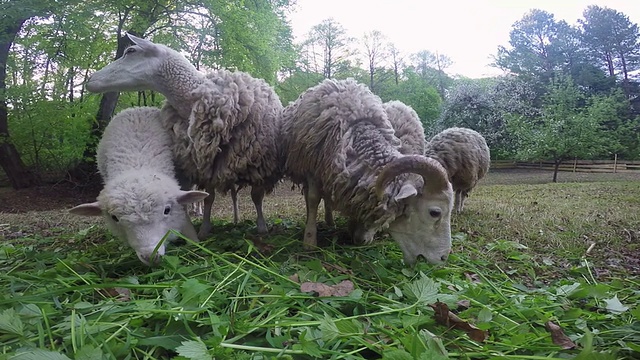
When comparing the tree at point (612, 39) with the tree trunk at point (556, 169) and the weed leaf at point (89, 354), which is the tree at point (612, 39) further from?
the weed leaf at point (89, 354)

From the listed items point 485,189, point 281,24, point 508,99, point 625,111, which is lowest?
point 485,189

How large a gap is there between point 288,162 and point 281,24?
7839mm

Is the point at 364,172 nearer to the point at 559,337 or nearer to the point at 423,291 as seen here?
the point at 423,291

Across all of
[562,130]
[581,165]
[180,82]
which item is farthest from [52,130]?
[581,165]

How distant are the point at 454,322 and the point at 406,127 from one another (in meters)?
2.32

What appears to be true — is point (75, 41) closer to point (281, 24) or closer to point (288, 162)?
point (281, 24)

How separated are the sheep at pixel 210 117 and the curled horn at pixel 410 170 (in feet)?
3.93

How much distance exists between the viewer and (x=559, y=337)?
139 centimetres

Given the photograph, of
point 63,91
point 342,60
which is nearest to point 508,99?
point 342,60

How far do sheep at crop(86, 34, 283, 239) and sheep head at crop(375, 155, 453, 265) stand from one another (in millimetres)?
1243

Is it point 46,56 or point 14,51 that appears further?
point 46,56

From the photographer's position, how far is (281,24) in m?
9.82

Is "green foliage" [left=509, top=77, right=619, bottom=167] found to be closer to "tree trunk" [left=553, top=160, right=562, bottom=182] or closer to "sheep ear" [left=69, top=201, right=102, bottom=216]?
"tree trunk" [left=553, top=160, right=562, bottom=182]

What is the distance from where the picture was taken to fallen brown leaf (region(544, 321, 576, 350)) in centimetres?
134
